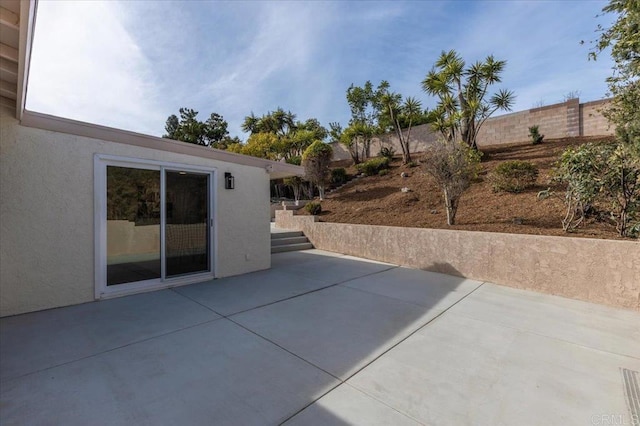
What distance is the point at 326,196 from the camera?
47.5 ft

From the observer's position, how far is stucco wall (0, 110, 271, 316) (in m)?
4.08

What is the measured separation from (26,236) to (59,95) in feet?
11.3

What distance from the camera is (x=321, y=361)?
2879 mm

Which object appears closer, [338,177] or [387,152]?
[338,177]

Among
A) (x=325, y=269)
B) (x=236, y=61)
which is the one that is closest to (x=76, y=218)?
(x=325, y=269)

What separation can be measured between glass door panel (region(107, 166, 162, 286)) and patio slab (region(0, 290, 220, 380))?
58 centimetres

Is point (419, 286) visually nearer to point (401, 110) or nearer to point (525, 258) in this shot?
point (525, 258)

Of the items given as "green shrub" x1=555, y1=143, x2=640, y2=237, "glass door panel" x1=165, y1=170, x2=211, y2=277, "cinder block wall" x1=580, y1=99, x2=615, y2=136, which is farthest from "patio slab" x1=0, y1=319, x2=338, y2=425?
"cinder block wall" x1=580, y1=99, x2=615, y2=136

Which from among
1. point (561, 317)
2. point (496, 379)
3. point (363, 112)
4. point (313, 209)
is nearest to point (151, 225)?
point (496, 379)

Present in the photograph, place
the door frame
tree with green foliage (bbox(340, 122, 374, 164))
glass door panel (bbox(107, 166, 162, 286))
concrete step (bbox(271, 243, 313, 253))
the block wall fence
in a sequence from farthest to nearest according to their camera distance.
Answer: tree with green foliage (bbox(340, 122, 374, 164)) < the block wall fence < concrete step (bbox(271, 243, 313, 253)) < glass door panel (bbox(107, 166, 162, 286)) < the door frame

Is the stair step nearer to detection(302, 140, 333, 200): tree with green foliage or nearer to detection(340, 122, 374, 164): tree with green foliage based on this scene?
detection(302, 140, 333, 200): tree with green foliage

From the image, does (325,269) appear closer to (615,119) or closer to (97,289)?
(97,289)

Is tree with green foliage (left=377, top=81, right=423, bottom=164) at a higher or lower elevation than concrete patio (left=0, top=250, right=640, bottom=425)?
higher

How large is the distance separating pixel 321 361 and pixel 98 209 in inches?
180
